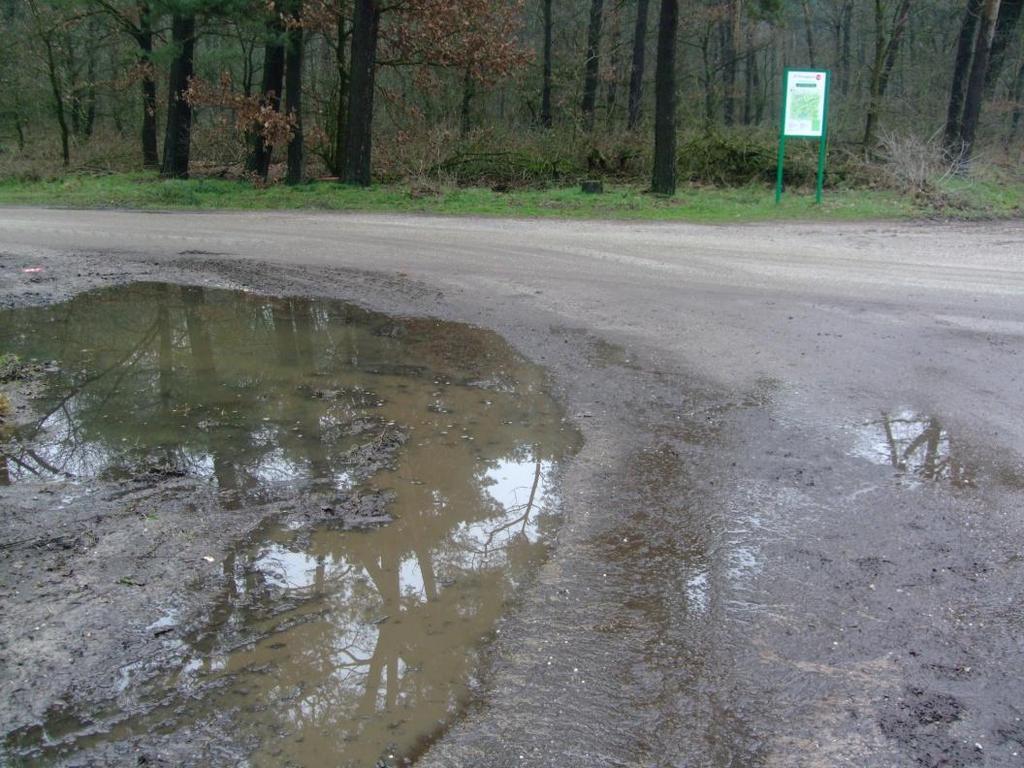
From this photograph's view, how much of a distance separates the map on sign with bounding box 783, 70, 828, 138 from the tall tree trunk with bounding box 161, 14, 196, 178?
15329 millimetres

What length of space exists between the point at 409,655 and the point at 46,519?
248 centimetres

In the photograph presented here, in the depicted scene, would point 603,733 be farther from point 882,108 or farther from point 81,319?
point 882,108

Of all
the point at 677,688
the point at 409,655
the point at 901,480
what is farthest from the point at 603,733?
the point at 901,480

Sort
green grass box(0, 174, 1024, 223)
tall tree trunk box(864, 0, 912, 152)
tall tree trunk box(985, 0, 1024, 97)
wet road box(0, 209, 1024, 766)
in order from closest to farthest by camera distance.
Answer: wet road box(0, 209, 1024, 766) → green grass box(0, 174, 1024, 223) → tall tree trunk box(864, 0, 912, 152) → tall tree trunk box(985, 0, 1024, 97)

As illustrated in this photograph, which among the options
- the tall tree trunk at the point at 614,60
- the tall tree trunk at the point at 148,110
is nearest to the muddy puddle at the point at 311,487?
the tall tree trunk at the point at 148,110

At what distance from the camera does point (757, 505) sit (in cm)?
546

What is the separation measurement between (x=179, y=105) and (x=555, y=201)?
38.2 ft

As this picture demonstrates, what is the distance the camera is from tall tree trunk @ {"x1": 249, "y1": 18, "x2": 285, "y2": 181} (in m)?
22.0

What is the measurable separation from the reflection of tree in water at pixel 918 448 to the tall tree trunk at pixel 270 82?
62.1 ft

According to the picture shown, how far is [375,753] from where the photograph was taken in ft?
11.2

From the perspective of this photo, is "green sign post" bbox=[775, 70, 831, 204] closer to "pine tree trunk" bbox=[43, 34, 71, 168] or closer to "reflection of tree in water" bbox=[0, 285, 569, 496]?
"reflection of tree in water" bbox=[0, 285, 569, 496]

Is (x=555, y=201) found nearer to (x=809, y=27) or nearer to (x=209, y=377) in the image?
(x=209, y=377)

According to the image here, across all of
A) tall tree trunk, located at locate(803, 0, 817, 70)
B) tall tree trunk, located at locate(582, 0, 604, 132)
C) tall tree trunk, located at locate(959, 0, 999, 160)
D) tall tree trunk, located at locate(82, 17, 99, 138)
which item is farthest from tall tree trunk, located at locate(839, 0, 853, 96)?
tall tree trunk, located at locate(82, 17, 99, 138)

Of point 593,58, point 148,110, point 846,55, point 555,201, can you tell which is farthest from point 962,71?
point 148,110
